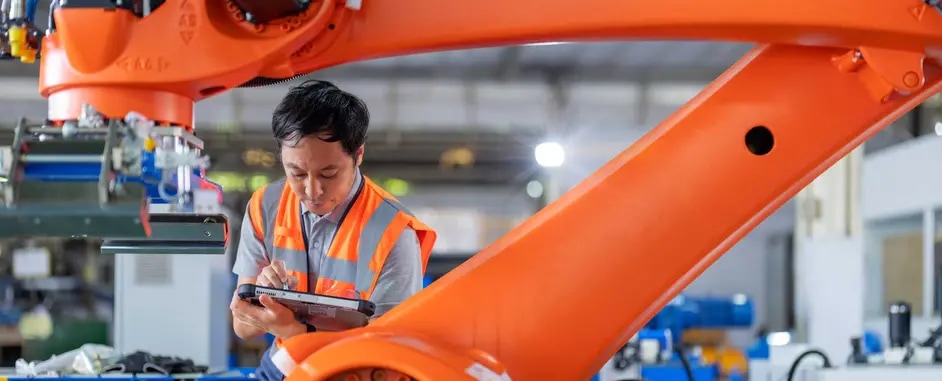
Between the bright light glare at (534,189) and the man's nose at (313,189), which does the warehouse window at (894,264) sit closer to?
the bright light glare at (534,189)

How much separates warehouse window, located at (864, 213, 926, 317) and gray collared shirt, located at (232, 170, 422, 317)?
748cm

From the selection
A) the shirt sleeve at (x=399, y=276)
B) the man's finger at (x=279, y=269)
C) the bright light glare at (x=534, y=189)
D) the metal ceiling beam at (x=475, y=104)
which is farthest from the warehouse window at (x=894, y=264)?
the man's finger at (x=279, y=269)

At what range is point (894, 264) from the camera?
31.4 feet

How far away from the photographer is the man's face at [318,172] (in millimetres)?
1977

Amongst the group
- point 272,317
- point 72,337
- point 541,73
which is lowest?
point 72,337

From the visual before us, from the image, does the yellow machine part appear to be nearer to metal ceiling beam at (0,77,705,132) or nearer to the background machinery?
the background machinery

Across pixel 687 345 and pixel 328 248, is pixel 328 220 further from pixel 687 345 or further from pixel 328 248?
pixel 687 345

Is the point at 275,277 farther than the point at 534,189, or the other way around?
the point at 534,189

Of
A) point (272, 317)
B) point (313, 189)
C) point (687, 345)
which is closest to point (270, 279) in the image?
point (272, 317)

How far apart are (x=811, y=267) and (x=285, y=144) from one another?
19.4 feet

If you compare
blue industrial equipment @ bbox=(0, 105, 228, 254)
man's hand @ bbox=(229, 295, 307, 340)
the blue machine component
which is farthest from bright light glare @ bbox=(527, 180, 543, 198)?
blue industrial equipment @ bbox=(0, 105, 228, 254)

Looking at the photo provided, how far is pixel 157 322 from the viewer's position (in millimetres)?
6105

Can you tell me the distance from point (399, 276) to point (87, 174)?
0.80 meters

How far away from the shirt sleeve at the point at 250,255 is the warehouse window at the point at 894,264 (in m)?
7.58
